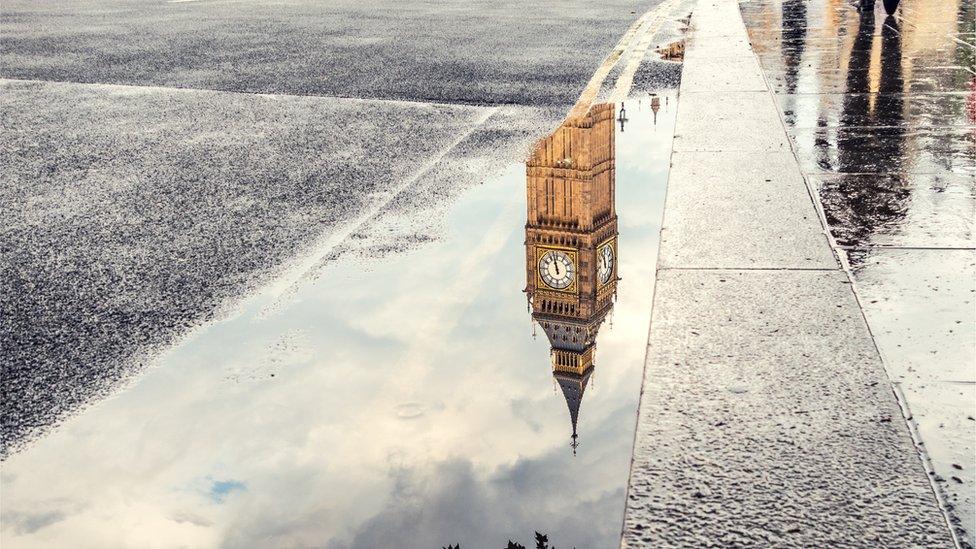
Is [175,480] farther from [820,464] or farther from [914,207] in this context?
[914,207]

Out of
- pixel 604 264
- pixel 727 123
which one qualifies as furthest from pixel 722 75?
pixel 604 264

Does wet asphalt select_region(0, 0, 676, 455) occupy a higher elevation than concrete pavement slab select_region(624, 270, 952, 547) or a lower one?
higher

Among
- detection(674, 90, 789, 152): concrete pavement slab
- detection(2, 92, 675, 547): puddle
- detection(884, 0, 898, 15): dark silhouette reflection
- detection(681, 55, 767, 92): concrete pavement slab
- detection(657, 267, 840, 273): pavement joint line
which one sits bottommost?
detection(2, 92, 675, 547): puddle

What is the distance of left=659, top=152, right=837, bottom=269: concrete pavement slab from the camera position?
17.9 ft

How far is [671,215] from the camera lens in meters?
6.24

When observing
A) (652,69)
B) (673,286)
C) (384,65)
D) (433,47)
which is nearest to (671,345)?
(673,286)

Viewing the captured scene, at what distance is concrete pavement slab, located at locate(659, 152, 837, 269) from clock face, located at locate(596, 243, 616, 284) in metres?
0.27

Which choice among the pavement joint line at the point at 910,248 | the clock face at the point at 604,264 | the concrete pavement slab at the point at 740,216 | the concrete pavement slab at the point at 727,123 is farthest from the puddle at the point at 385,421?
the concrete pavement slab at the point at 727,123

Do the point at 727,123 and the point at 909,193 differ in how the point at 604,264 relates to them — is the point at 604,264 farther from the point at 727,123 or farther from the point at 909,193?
the point at 727,123

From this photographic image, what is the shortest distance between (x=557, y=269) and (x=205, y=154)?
4131mm

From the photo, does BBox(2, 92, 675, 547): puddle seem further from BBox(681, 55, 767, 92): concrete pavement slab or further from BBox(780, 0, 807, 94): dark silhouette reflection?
BBox(780, 0, 807, 94): dark silhouette reflection

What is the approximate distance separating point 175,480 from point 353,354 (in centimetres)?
112

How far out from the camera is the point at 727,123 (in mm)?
8656

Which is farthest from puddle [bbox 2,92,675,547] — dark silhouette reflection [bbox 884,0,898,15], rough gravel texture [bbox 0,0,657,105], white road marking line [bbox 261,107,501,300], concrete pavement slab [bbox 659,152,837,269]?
dark silhouette reflection [bbox 884,0,898,15]
